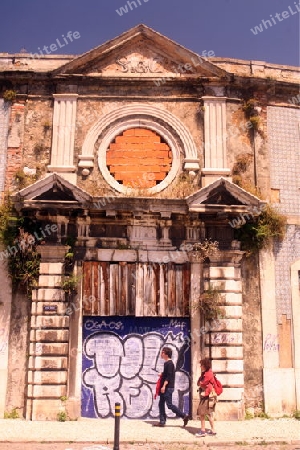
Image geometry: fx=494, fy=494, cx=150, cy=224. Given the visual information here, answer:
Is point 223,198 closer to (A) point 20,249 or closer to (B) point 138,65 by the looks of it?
(B) point 138,65

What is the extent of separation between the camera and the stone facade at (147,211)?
10.8 meters

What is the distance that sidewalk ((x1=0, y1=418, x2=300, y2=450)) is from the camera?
8.81 metres

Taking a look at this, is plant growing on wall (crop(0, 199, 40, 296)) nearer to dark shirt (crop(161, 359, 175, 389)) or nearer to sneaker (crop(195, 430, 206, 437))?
dark shirt (crop(161, 359, 175, 389))

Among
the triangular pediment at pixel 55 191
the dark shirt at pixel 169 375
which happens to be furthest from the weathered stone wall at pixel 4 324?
the dark shirt at pixel 169 375

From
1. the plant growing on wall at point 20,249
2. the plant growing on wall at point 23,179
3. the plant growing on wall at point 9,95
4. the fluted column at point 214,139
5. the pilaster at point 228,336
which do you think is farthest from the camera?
the plant growing on wall at point 9,95

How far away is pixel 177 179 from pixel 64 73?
12.8 feet

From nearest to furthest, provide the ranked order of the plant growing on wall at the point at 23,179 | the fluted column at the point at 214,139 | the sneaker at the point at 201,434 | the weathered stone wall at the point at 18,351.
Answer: the sneaker at the point at 201,434 → the weathered stone wall at the point at 18,351 → the plant growing on wall at the point at 23,179 → the fluted column at the point at 214,139

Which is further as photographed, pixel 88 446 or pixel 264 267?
pixel 264 267

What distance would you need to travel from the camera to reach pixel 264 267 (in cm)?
1159

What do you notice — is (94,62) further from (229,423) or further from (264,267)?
(229,423)

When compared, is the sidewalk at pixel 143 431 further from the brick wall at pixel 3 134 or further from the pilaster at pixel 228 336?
the brick wall at pixel 3 134

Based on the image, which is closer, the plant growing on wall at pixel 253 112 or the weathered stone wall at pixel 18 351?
the weathered stone wall at pixel 18 351

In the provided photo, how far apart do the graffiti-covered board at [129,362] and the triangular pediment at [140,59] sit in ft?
20.0

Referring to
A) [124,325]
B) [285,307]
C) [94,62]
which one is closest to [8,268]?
[124,325]
